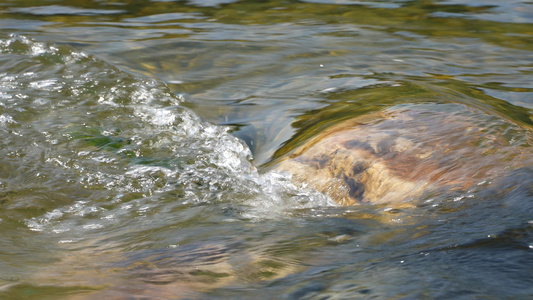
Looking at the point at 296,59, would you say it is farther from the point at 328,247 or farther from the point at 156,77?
the point at 328,247

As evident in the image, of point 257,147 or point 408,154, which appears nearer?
point 408,154

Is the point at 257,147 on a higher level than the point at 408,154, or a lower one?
lower

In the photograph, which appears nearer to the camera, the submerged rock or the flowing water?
the flowing water

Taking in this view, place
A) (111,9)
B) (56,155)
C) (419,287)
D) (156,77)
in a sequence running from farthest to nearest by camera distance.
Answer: (111,9) < (156,77) < (56,155) < (419,287)

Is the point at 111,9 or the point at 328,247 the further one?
the point at 111,9

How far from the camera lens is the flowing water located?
215 cm

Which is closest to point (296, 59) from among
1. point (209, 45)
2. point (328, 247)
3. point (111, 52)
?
point (209, 45)

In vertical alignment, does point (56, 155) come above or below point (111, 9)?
below

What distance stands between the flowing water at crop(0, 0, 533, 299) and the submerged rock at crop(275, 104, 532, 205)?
0.02 m

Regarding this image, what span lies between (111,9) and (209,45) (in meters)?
2.37

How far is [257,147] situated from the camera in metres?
4.30

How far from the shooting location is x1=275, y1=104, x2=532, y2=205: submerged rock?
118 inches

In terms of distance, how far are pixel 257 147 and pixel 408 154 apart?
1300mm

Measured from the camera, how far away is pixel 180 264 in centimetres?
228
